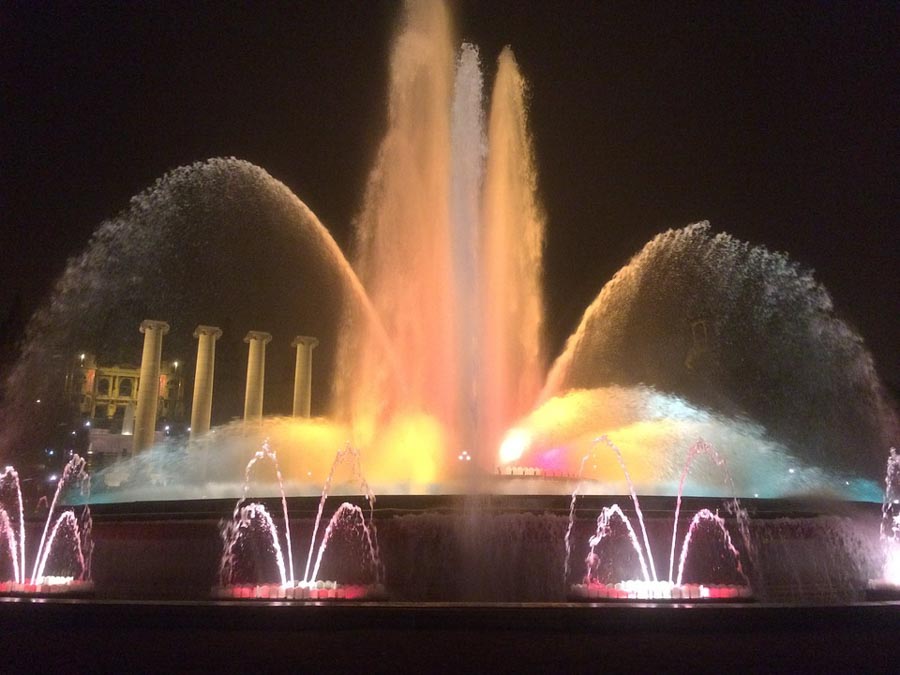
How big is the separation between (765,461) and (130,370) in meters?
102

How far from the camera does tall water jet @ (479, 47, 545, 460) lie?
24.7 m

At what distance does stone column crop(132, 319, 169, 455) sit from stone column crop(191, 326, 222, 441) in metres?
2.55

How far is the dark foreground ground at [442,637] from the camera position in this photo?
25.9 feet

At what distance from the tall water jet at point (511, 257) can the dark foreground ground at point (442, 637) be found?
1428 centimetres

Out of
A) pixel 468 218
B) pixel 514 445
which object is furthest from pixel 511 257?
pixel 514 445

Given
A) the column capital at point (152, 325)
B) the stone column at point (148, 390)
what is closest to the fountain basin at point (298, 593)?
the stone column at point (148, 390)

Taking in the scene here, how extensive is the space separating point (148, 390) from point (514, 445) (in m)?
34.2

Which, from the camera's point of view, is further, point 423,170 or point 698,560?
point 423,170

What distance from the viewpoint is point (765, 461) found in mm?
35281

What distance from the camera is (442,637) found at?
30.4ft

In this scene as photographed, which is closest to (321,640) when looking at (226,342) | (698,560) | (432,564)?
(432,564)

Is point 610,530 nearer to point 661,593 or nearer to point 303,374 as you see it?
point 661,593

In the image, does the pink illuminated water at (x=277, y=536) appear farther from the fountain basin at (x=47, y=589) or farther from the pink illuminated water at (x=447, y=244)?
the pink illuminated water at (x=447, y=244)

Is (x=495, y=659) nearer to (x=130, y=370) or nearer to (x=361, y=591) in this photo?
(x=361, y=591)
